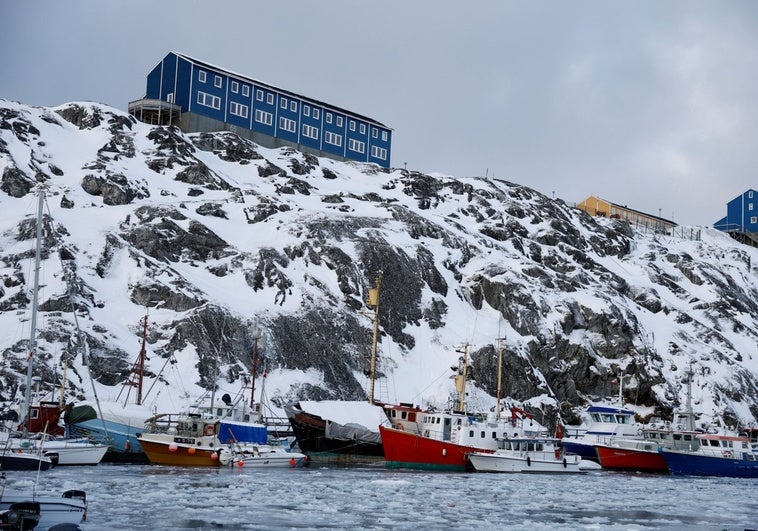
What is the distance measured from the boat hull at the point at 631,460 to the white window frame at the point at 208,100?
241ft

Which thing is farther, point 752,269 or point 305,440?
point 752,269

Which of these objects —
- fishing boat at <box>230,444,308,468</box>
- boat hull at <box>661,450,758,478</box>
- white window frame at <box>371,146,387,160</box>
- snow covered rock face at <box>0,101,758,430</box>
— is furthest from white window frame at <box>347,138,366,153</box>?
fishing boat at <box>230,444,308,468</box>

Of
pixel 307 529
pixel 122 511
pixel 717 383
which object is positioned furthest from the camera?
pixel 717 383

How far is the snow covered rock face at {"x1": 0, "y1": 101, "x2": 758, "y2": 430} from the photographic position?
248 feet

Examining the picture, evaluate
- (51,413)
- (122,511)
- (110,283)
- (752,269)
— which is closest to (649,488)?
(122,511)

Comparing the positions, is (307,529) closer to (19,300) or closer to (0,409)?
(0,409)

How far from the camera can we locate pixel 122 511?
3083 cm

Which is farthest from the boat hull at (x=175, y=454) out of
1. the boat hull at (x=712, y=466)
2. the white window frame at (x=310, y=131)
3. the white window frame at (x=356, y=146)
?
the white window frame at (x=356, y=146)

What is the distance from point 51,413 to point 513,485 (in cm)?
2962

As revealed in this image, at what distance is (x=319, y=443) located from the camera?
201 ft

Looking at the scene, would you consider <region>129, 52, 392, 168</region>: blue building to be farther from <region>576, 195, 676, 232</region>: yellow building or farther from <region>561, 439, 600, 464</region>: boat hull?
<region>561, 439, 600, 464</region>: boat hull

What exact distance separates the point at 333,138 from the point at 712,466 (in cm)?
8155

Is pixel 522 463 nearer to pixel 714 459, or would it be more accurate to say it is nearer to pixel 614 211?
pixel 714 459

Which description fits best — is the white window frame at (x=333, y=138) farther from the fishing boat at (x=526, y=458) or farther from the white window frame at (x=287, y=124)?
the fishing boat at (x=526, y=458)
